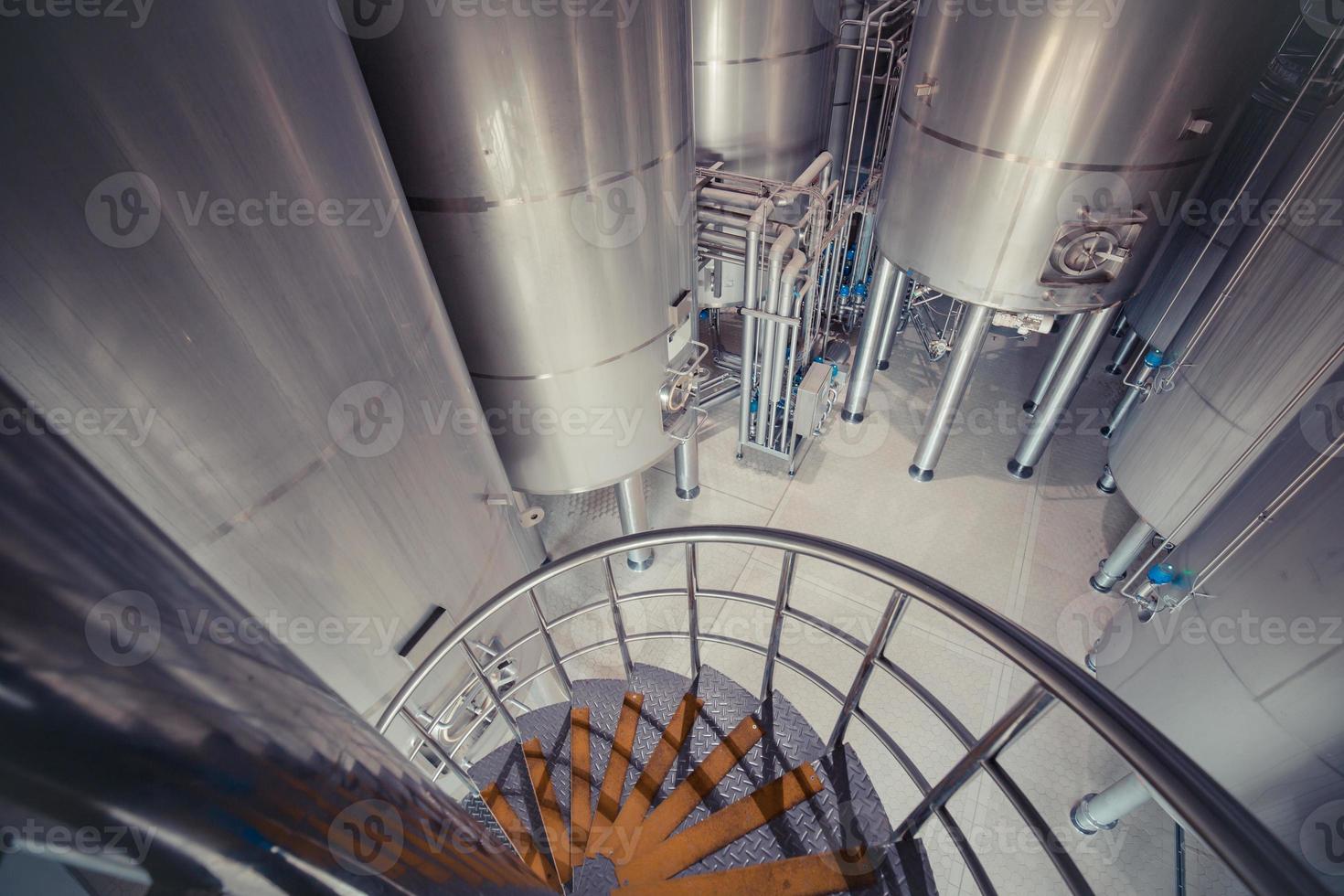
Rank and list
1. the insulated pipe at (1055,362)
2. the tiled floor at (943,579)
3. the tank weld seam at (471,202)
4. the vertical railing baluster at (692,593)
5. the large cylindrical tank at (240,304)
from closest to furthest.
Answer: the large cylindrical tank at (240,304), the vertical railing baluster at (692,593), the tank weld seam at (471,202), the tiled floor at (943,579), the insulated pipe at (1055,362)

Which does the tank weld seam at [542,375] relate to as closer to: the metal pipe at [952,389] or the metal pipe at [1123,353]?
the metal pipe at [952,389]

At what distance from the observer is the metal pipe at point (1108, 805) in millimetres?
3654

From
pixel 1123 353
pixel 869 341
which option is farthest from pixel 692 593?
pixel 1123 353

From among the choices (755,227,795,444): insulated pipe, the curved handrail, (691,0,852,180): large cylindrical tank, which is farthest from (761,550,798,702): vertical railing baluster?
(691,0,852,180): large cylindrical tank

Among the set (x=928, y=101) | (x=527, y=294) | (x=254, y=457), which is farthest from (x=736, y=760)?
(x=928, y=101)

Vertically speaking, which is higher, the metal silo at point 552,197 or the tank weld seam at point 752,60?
the tank weld seam at point 752,60

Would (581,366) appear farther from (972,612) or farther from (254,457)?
(972,612)

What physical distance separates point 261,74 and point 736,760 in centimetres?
271

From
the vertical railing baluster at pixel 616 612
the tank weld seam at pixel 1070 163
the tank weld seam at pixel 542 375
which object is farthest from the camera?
the tank weld seam at pixel 1070 163

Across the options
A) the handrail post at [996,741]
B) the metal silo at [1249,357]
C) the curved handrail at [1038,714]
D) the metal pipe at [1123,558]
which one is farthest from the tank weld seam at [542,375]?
the metal pipe at [1123,558]

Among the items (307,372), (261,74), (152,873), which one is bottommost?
(152,873)

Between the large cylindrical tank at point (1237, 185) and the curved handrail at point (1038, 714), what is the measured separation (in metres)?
4.28

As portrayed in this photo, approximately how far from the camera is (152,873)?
573 millimetres

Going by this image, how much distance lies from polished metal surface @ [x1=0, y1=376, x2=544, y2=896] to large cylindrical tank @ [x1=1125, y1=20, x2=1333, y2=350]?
18.3 ft
